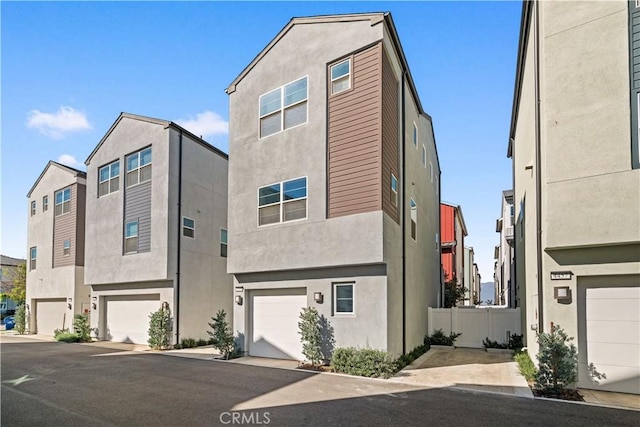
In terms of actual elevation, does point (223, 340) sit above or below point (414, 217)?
below

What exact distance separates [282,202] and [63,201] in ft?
59.0

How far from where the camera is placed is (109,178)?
66.2ft

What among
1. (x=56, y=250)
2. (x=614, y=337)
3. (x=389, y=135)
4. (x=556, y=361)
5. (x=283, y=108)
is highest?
(x=283, y=108)

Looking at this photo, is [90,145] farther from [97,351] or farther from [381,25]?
[381,25]

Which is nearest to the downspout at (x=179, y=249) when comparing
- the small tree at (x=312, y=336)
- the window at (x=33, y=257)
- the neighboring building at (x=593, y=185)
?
the small tree at (x=312, y=336)

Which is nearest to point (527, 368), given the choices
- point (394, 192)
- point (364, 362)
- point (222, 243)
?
point (364, 362)

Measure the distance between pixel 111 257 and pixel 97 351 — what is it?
466cm

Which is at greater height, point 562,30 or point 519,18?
point 519,18

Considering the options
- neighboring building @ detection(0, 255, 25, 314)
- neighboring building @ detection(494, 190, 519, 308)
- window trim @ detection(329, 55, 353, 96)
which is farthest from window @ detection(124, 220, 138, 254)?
neighboring building @ detection(0, 255, 25, 314)

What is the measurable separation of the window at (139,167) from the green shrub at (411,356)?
42.1 feet

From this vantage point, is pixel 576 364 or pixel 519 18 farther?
pixel 519 18

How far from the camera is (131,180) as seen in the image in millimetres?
18781

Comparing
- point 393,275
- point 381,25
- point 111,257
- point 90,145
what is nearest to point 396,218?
point 393,275

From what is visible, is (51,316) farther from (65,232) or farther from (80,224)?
(80,224)
